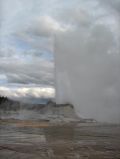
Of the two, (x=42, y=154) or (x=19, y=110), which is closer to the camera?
(x=42, y=154)

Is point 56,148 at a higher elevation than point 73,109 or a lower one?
lower

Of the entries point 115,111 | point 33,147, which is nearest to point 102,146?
point 33,147

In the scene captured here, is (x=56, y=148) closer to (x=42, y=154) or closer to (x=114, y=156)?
(x=42, y=154)

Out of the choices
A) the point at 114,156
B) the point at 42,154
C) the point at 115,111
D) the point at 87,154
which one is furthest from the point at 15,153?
the point at 115,111

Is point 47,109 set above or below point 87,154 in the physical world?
above

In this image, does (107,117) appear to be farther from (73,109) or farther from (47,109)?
(47,109)

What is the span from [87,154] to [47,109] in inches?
1665

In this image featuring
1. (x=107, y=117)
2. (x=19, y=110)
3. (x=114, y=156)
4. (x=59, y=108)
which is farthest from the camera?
(x=19, y=110)

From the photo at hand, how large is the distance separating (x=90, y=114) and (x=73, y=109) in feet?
8.90

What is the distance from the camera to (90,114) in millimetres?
44938

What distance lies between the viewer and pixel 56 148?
9.94 meters

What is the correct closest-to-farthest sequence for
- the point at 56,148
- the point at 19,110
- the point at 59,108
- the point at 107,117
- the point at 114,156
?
the point at 114,156 < the point at 56,148 < the point at 107,117 < the point at 59,108 < the point at 19,110

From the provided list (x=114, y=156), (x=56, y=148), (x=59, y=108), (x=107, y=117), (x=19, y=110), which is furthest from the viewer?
(x=19, y=110)

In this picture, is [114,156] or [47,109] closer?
[114,156]
